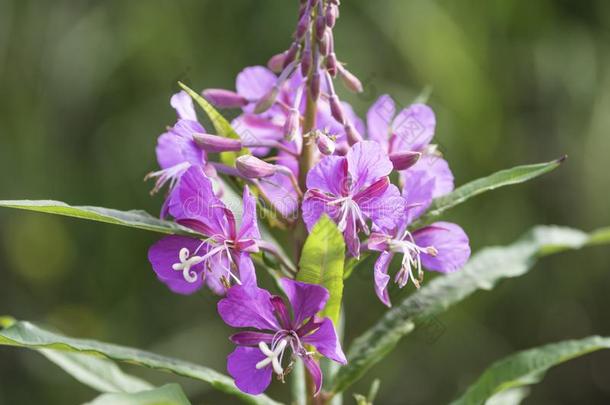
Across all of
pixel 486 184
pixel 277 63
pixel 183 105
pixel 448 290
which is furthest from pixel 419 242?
pixel 183 105

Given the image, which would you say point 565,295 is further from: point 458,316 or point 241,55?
point 241,55

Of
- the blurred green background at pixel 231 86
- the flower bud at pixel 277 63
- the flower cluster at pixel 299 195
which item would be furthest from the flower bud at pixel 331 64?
the blurred green background at pixel 231 86

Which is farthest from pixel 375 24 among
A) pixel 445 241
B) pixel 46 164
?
pixel 445 241

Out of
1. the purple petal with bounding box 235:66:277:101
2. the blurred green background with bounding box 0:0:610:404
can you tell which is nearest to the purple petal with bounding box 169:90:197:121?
the purple petal with bounding box 235:66:277:101

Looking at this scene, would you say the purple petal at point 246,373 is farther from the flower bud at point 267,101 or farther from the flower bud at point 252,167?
the flower bud at point 267,101

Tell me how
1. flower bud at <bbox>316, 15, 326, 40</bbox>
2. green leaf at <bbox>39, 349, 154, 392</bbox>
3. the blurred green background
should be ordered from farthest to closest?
the blurred green background, green leaf at <bbox>39, 349, 154, 392</bbox>, flower bud at <bbox>316, 15, 326, 40</bbox>

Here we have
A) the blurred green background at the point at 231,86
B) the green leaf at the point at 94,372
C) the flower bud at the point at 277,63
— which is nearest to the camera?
the flower bud at the point at 277,63

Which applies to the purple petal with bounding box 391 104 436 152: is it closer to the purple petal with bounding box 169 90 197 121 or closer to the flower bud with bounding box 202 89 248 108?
the flower bud with bounding box 202 89 248 108
